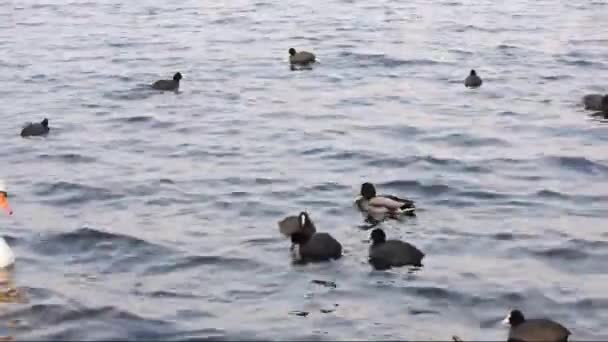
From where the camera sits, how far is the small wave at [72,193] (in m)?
23.0

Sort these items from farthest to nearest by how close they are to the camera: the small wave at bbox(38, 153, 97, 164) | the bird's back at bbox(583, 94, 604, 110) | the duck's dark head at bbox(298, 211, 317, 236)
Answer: the bird's back at bbox(583, 94, 604, 110) → the small wave at bbox(38, 153, 97, 164) → the duck's dark head at bbox(298, 211, 317, 236)

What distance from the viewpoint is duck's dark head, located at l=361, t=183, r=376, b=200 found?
873 inches

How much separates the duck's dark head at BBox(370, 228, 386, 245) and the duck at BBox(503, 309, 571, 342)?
392 centimetres

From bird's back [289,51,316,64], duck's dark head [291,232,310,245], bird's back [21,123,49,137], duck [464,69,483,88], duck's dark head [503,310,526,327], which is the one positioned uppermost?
bird's back [289,51,316,64]

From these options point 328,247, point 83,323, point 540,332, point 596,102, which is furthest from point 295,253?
point 596,102

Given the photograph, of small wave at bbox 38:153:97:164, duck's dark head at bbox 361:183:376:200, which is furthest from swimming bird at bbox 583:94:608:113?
small wave at bbox 38:153:97:164

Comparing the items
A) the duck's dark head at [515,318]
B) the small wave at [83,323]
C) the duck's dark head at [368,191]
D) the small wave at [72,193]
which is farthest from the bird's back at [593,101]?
the small wave at [83,323]

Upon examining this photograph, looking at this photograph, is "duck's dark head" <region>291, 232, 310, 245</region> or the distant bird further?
the distant bird

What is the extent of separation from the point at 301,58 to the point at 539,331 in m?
20.6

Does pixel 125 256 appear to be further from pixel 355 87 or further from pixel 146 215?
pixel 355 87

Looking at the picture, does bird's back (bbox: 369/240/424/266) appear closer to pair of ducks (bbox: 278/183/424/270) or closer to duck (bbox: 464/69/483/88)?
pair of ducks (bbox: 278/183/424/270)

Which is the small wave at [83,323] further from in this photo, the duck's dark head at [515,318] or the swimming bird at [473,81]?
the swimming bird at [473,81]

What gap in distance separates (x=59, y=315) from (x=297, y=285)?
3669mm

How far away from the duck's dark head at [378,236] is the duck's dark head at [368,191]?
7.96 ft
